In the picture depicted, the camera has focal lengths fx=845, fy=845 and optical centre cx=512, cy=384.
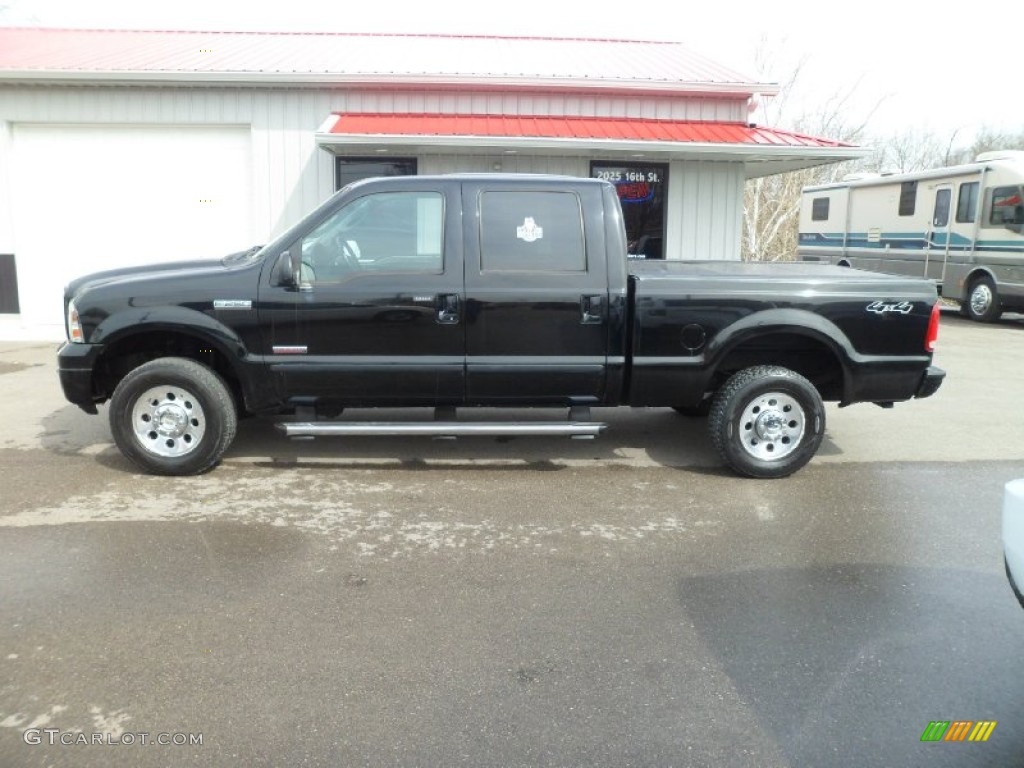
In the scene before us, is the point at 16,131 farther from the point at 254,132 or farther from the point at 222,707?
the point at 222,707

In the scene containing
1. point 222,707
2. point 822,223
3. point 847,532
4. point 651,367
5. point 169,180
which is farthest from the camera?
point 822,223

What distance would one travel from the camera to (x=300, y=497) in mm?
5371

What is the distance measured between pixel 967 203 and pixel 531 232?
13.8 metres

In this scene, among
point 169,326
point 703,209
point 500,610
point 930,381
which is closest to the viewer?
point 500,610

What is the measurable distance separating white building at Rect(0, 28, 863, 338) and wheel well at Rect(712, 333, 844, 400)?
18.8ft

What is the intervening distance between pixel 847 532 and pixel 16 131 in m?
12.3

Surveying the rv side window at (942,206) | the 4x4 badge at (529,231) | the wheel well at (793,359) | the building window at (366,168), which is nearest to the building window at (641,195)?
the building window at (366,168)

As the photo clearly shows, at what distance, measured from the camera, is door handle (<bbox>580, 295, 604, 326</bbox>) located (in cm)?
562

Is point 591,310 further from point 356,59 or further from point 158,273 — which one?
point 356,59

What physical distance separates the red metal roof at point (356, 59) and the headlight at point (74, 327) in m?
6.80

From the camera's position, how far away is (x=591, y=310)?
5633 mm

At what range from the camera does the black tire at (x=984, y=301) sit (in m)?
15.7

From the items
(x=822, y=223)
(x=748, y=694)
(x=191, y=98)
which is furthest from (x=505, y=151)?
(x=822, y=223)

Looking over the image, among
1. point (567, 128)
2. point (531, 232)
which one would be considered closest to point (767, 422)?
point (531, 232)
